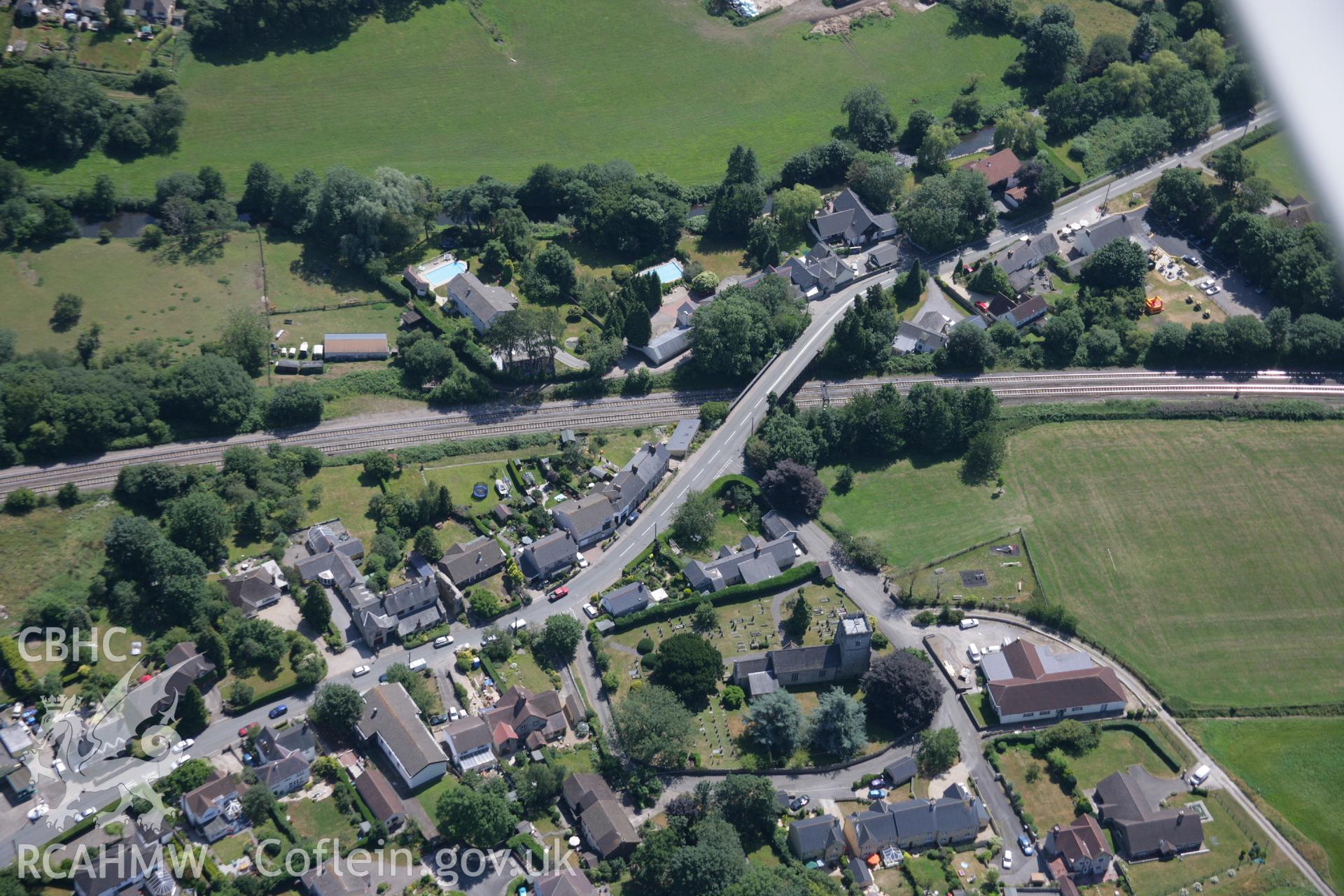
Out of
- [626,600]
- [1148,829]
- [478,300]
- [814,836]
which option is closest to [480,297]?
[478,300]

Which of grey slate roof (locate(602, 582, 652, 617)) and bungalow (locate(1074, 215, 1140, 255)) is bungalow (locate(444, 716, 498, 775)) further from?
bungalow (locate(1074, 215, 1140, 255))

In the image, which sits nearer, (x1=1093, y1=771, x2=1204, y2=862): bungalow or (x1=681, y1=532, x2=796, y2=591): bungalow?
(x1=1093, y1=771, x2=1204, y2=862): bungalow

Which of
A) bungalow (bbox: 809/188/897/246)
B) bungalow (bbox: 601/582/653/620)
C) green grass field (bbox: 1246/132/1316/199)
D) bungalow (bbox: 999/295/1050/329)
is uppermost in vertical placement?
green grass field (bbox: 1246/132/1316/199)

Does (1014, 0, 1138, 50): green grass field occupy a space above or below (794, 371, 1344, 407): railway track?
above

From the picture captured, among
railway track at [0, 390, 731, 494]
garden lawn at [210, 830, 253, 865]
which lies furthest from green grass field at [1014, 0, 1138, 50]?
garden lawn at [210, 830, 253, 865]

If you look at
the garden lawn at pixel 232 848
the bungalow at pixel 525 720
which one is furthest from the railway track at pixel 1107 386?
the garden lawn at pixel 232 848

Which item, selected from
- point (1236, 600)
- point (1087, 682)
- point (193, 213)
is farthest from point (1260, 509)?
point (193, 213)

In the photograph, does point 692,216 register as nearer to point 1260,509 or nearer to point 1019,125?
point 1019,125

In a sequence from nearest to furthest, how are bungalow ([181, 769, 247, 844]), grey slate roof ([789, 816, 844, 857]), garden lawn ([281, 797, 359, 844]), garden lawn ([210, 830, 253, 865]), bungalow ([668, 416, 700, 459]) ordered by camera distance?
garden lawn ([210, 830, 253, 865]) → bungalow ([181, 769, 247, 844]) → garden lawn ([281, 797, 359, 844]) → grey slate roof ([789, 816, 844, 857]) → bungalow ([668, 416, 700, 459])
